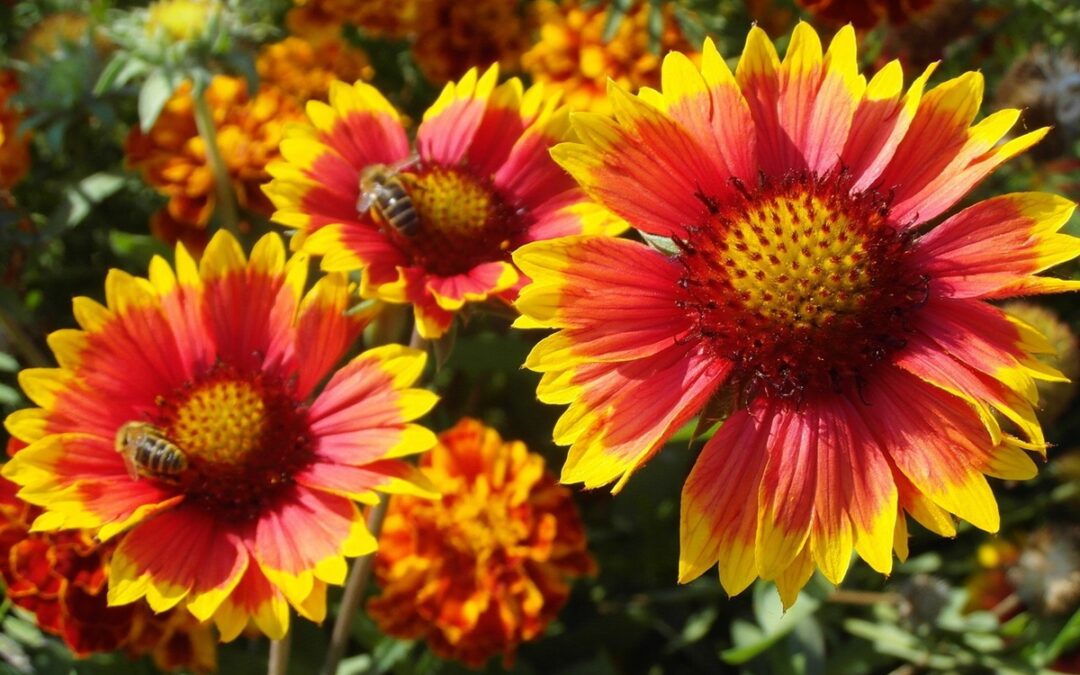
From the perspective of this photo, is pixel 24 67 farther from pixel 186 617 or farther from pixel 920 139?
pixel 920 139

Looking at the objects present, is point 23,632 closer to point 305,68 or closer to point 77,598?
point 77,598

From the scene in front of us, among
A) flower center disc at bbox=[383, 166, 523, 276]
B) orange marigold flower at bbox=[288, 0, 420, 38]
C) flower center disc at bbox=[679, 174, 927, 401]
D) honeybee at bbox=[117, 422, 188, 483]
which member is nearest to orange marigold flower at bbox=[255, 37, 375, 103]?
orange marigold flower at bbox=[288, 0, 420, 38]

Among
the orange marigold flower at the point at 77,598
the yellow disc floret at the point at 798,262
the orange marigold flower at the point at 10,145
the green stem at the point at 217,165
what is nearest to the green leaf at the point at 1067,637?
the yellow disc floret at the point at 798,262

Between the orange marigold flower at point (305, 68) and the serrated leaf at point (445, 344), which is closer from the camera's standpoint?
the serrated leaf at point (445, 344)

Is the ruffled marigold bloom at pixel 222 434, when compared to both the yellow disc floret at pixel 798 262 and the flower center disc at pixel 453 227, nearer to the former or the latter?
the flower center disc at pixel 453 227

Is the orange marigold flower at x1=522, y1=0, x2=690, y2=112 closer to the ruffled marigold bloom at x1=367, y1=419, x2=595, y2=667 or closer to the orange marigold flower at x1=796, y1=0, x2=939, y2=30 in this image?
the orange marigold flower at x1=796, y1=0, x2=939, y2=30

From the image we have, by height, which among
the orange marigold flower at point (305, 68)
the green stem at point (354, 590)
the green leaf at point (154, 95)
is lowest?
the green stem at point (354, 590)
